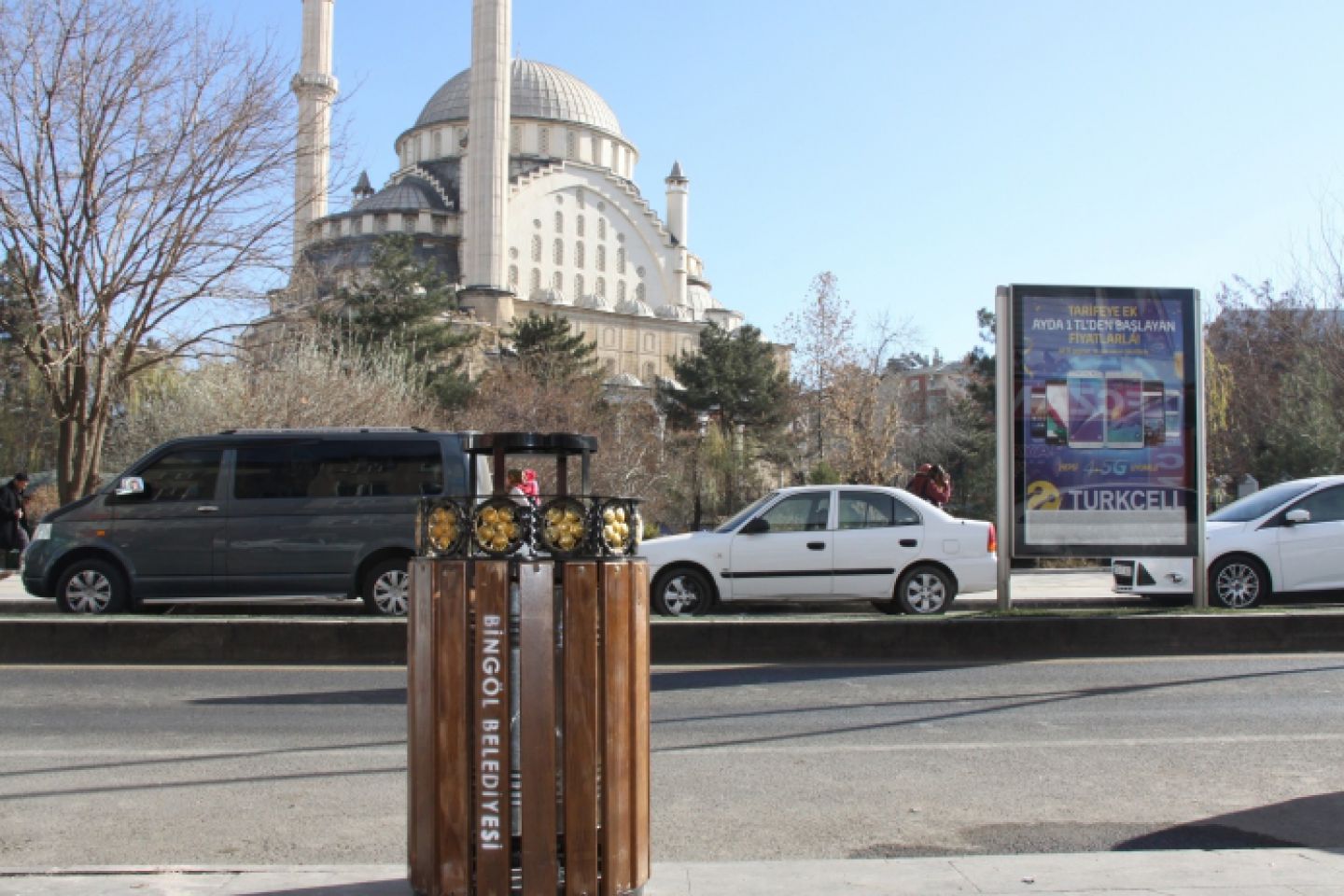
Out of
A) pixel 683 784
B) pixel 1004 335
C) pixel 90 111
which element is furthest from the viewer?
pixel 90 111

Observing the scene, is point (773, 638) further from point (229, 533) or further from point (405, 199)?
point (405, 199)

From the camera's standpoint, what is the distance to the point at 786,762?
24.0 feet

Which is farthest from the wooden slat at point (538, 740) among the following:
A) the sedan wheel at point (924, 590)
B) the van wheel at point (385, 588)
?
the sedan wheel at point (924, 590)

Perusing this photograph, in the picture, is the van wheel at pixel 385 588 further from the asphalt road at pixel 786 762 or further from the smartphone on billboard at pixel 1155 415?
the smartphone on billboard at pixel 1155 415

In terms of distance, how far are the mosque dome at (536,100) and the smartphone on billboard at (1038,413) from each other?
319ft

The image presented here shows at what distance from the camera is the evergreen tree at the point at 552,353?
52500mm

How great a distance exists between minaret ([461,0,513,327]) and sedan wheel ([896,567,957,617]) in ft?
221

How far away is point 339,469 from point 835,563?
5.60m

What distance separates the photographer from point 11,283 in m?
21.0

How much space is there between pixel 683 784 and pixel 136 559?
886 centimetres

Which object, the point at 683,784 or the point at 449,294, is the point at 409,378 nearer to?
the point at 449,294

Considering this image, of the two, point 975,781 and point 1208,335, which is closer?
point 975,781

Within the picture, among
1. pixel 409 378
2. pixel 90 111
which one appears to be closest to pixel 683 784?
pixel 90 111

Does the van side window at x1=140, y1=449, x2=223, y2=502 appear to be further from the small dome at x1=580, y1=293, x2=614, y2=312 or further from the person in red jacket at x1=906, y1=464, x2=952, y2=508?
the small dome at x1=580, y1=293, x2=614, y2=312
